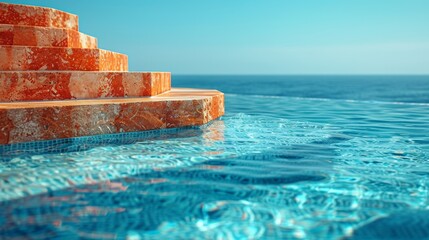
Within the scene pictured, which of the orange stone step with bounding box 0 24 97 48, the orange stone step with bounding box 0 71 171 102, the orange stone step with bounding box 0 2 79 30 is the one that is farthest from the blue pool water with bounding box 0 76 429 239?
the orange stone step with bounding box 0 2 79 30

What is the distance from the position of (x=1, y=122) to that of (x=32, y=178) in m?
1.74

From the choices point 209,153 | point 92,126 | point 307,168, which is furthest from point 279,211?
point 92,126

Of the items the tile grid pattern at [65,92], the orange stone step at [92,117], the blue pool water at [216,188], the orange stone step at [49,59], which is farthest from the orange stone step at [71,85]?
the blue pool water at [216,188]

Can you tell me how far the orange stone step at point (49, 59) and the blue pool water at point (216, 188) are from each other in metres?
1.89

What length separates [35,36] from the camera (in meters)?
7.42

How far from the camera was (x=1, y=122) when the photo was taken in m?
5.21

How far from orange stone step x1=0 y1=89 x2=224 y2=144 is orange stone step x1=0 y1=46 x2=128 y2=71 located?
114 centimetres

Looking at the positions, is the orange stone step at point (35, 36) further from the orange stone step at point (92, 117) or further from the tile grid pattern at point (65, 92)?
the orange stone step at point (92, 117)

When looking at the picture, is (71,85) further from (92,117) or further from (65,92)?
(92,117)

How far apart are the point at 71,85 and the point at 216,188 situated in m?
4.07

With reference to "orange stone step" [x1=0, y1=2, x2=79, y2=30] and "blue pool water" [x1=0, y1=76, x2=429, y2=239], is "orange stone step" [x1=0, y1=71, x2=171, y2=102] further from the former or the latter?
"orange stone step" [x1=0, y1=2, x2=79, y2=30]

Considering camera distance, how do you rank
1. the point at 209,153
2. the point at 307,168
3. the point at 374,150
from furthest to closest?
the point at 374,150, the point at 209,153, the point at 307,168

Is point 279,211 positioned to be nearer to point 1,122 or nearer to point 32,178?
point 32,178

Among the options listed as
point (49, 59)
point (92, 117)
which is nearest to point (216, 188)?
point (92, 117)
